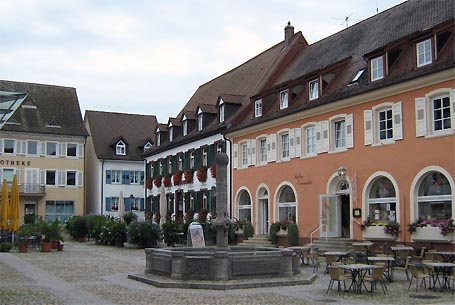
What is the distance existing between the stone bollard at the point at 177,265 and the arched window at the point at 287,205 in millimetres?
13396

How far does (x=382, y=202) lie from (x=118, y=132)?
3775 centimetres

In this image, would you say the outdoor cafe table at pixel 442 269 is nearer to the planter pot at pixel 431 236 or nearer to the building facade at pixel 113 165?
the planter pot at pixel 431 236

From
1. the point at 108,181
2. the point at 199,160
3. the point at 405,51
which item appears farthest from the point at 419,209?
the point at 108,181

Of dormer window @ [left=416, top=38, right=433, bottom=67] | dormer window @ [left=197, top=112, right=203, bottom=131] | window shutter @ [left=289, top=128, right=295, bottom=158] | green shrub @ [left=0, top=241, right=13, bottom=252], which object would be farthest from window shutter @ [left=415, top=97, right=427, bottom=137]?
green shrub @ [left=0, top=241, right=13, bottom=252]

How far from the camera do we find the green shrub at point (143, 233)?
31.5 m

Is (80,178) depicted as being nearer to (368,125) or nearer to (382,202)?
(368,125)

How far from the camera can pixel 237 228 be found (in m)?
32.2

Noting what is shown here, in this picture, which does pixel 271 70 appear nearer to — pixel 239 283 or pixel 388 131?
pixel 388 131

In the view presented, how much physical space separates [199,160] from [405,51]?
1759cm

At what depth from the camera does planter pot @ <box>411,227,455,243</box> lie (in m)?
19.7

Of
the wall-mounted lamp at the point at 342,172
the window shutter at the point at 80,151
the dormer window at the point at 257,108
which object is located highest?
the dormer window at the point at 257,108

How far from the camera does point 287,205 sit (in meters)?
29.3

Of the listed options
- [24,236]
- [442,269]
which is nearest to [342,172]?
[442,269]

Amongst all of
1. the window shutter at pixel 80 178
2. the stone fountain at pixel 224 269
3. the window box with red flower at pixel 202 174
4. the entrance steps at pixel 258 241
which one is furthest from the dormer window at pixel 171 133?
the stone fountain at pixel 224 269
